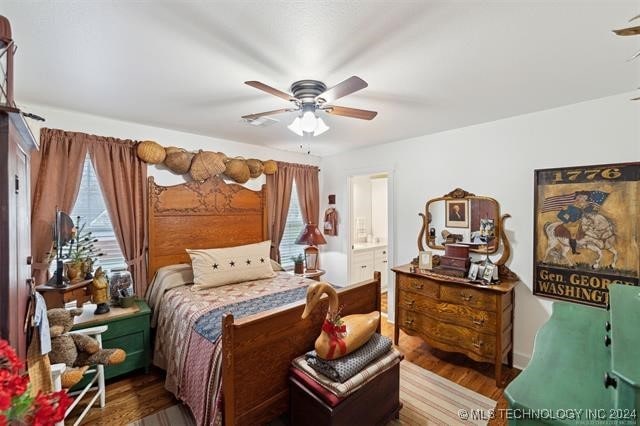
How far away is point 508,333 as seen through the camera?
2633 mm

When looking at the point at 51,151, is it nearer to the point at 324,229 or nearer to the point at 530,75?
the point at 324,229

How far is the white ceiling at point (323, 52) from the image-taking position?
126 cm

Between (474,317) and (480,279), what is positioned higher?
(480,279)

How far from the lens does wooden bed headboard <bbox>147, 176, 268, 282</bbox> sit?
303cm

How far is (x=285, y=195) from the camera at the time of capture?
4.14 m

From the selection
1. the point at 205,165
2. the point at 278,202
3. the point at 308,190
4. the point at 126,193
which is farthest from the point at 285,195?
the point at 126,193

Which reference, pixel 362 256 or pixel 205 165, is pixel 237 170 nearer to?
pixel 205 165

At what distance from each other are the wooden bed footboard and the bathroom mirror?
193 centimetres

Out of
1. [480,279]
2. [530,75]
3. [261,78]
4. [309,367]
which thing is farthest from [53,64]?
[480,279]

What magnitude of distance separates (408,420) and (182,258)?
2.71 m

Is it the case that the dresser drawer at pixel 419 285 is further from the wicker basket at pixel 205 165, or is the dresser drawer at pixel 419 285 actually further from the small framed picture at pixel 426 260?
the wicker basket at pixel 205 165

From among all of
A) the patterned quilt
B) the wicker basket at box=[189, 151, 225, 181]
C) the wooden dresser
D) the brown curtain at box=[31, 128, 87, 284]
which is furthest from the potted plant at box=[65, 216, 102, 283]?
the wooden dresser

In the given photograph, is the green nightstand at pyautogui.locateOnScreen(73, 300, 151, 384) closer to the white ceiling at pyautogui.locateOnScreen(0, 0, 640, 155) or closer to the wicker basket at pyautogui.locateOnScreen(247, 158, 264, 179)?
the white ceiling at pyautogui.locateOnScreen(0, 0, 640, 155)

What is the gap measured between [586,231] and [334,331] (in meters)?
2.34
